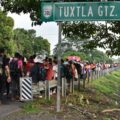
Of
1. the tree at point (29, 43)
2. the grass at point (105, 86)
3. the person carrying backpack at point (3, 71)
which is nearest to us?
the person carrying backpack at point (3, 71)

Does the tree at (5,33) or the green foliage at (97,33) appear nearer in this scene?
the green foliage at (97,33)

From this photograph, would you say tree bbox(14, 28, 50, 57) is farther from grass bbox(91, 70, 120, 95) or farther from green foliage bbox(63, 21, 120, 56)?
green foliage bbox(63, 21, 120, 56)

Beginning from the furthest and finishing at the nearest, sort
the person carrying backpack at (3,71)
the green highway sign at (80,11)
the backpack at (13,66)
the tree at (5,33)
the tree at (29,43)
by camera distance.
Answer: the tree at (29,43), the tree at (5,33), the backpack at (13,66), the person carrying backpack at (3,71), the green highway sign at (80,11)

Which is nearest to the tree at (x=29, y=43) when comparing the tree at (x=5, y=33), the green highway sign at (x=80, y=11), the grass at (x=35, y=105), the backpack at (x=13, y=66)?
the tree at (x=5, y=33)

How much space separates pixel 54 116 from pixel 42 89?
7.18 meters

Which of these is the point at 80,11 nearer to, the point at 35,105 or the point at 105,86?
the point at 35,105

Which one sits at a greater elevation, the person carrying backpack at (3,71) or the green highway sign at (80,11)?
the green highway sign at (80,11)

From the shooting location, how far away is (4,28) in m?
66.9

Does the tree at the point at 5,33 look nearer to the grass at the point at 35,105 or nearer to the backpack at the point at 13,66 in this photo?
the backpack at the point at 13,66

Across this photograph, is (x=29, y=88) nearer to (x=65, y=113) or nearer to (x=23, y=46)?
(x=65, y=113)

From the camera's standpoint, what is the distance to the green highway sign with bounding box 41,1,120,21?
15.5 metres

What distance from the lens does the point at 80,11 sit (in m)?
15.7

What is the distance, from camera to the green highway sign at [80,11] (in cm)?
1549

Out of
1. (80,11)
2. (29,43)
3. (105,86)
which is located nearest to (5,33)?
(105,86)
